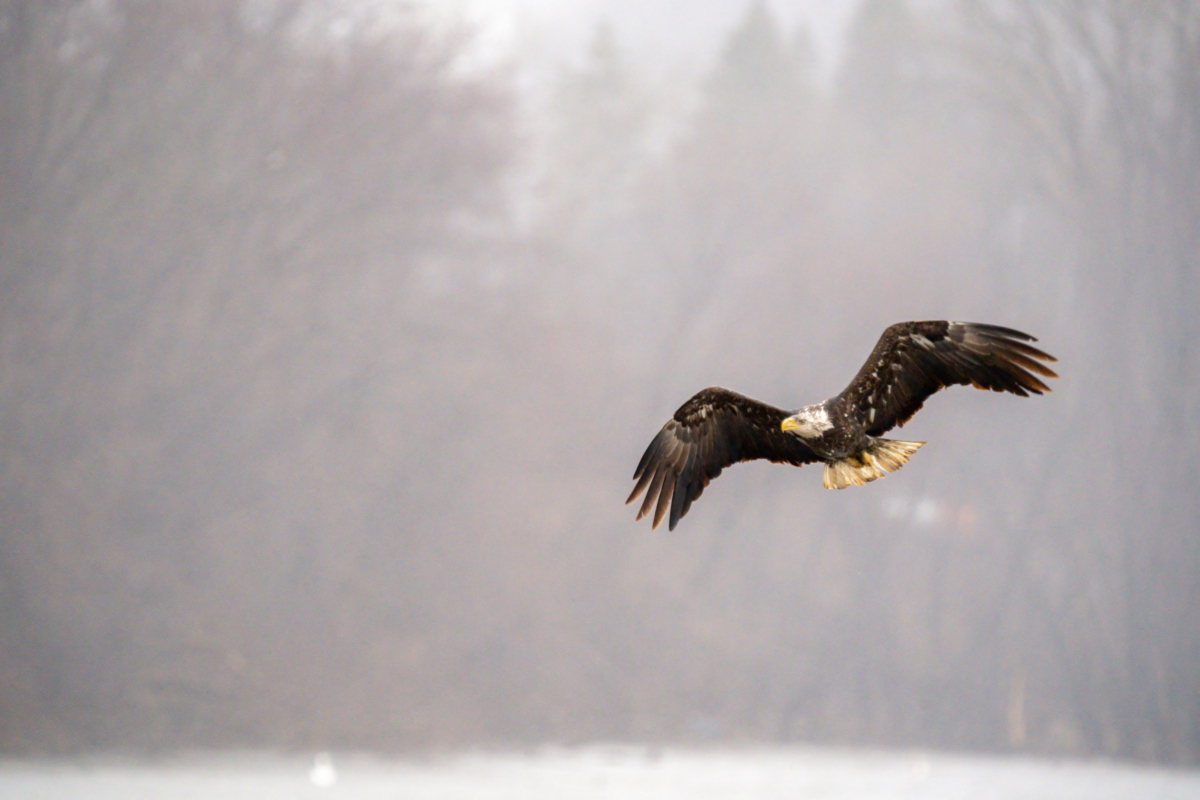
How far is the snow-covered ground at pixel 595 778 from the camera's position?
18.7 metres

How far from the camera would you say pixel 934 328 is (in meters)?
8.99

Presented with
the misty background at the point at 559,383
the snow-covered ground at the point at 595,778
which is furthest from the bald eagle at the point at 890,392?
the misty background at the point at 559,383

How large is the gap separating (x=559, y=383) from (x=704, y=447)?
995 inches

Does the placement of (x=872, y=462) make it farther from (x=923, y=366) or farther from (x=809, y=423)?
(x=923, y=366)

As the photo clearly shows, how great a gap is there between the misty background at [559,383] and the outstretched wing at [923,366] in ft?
55.6

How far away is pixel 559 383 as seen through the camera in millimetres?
35062

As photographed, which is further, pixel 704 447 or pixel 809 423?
pixel 704 447

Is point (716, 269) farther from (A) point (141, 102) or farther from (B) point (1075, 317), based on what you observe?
(A) point (141, 102)

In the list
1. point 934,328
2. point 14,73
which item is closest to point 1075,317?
point 14,73

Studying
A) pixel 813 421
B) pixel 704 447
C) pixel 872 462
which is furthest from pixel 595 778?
pixel 813 421

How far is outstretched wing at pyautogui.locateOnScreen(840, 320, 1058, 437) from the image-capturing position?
885 cm

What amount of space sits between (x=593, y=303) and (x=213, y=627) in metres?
16.7

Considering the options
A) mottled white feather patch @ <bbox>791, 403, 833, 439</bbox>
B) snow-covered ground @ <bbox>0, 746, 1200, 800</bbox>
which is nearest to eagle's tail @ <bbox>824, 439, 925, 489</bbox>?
mottled white feather patch @ <bbox>791, 403, 833, 439</bbox>

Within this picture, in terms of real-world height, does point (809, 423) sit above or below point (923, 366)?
below
